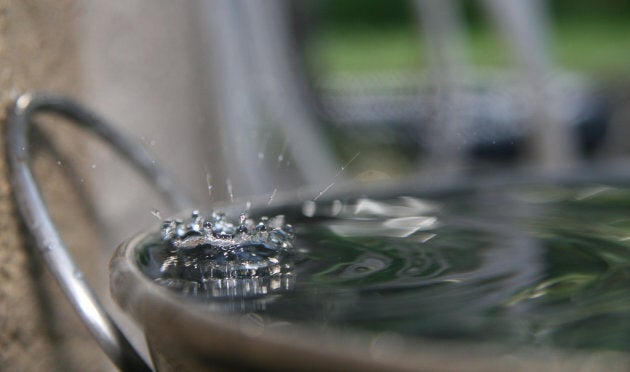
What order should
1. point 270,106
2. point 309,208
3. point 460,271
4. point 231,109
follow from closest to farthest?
point 460,271 → point 309,208 → point 231,109 → point 270,106

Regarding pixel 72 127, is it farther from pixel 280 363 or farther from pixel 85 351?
pixel 280 363

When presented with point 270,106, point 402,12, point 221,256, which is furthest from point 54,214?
point 402,12

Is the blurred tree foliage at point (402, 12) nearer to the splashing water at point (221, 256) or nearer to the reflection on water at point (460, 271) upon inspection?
the reflection on water at point (460, 271)

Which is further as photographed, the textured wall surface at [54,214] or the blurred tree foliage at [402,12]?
the blurred tree foliage at [402,12]

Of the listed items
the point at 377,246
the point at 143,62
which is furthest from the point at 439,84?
the point at 377,246

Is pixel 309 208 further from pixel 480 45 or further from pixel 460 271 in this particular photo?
pixel 480 45

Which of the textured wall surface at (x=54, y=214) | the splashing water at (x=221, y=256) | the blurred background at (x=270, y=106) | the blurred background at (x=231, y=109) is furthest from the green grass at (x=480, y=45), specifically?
the splashing water at (x=221, y=256)

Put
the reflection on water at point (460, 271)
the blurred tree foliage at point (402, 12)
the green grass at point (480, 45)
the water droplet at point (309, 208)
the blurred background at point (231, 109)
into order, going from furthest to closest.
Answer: the blurred tree foliage at point (402, 12) < the green grass at point (480, 45) < the blurred background at point (231, 109) < the water droplet at point (309, 208) < the reflection on water at point (460, 271)

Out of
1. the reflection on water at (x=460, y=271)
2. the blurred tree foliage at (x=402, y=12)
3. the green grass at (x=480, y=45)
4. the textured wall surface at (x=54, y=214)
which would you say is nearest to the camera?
the reflection on water at (x=460, y=271)
